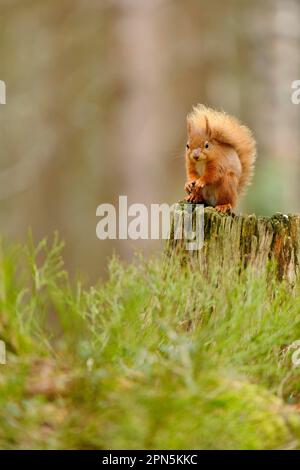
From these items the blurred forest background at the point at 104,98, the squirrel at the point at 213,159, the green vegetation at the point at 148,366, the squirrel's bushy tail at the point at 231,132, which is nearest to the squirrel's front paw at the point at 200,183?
the squirrel at the point at 213,159

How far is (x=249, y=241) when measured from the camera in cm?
230

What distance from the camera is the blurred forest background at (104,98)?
7.11 metres

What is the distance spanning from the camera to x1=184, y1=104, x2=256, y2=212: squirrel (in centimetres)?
257

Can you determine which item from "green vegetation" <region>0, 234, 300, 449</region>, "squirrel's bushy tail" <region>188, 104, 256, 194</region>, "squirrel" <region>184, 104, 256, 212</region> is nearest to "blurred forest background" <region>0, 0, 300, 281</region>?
"squirrel's bushy tail" <region>188, 104, 256, 194</region>

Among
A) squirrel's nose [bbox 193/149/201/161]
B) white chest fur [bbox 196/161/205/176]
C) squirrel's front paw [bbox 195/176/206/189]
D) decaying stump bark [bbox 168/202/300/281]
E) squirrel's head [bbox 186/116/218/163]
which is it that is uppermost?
squirrel's head [bbox 186/116/218/163]

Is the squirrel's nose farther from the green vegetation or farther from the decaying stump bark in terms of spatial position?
the green vegetation

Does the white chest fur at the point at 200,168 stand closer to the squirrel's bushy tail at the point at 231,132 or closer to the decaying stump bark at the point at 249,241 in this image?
the squirrel's bushy tail at the point at 231,132

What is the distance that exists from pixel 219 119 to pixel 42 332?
1.21 m

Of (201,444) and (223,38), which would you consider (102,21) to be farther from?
(201,444)

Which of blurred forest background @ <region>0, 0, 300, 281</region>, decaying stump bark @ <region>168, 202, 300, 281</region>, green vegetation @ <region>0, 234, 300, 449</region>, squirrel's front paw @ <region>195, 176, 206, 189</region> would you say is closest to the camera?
green vegetation @ <region>0, 234, 300, 449</region>

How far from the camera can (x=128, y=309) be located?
59.2 inches

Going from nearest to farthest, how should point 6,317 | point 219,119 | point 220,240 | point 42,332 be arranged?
point 6,317 < point 42,332 < point 220,240 < point 219,119

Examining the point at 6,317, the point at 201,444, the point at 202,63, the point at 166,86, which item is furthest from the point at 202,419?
the point at 202,63

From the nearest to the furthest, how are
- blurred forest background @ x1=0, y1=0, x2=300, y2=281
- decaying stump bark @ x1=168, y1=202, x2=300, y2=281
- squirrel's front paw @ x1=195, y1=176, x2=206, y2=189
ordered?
decaying stump bark @ x1=168, y1=202, x2=300, y2=281 < squirrel's front paw @ x1=195, y1=176, x2=206, y2=189 < blurred forest background @ x1=0, y1=0, x2=300, y2=281
